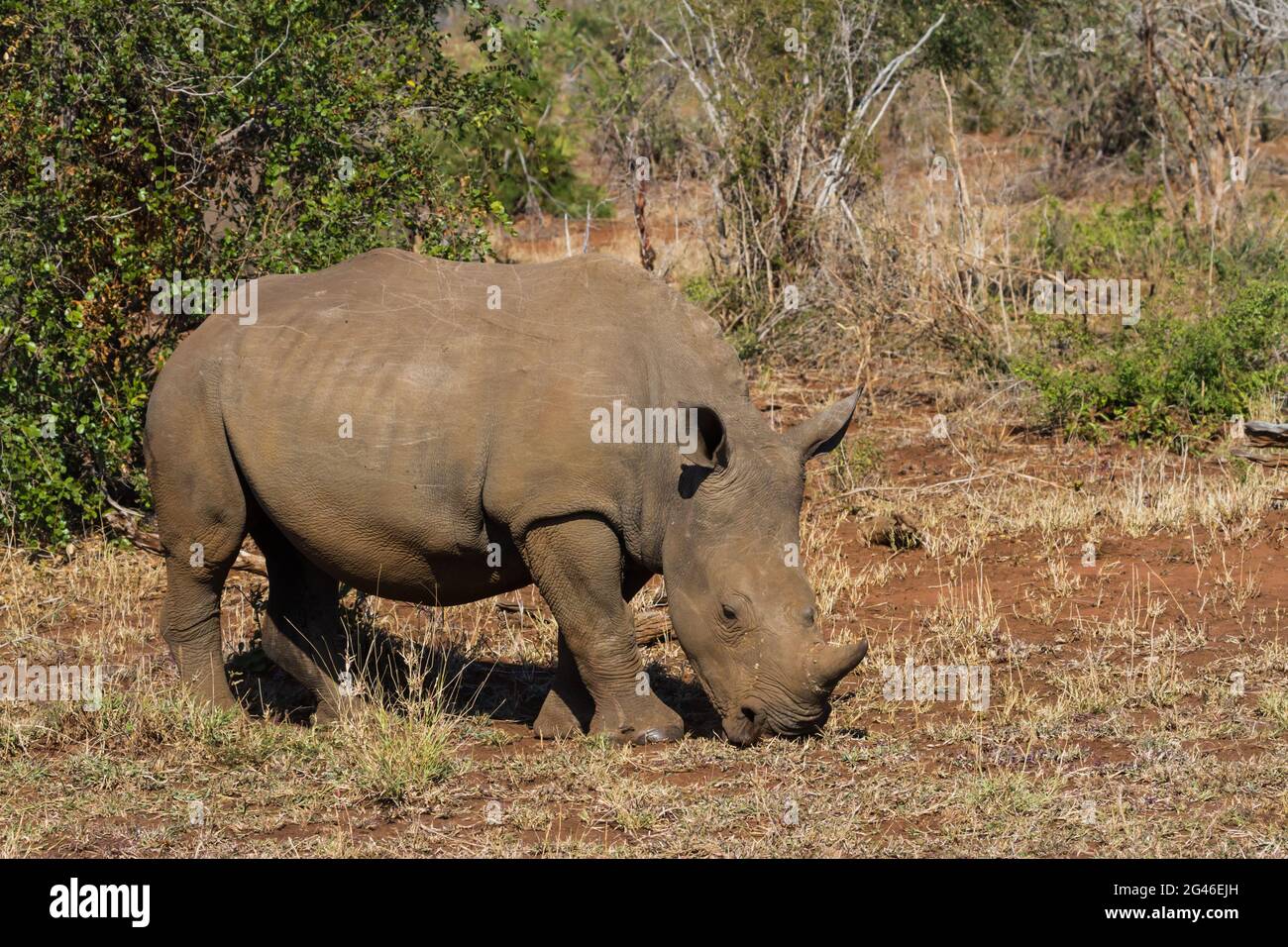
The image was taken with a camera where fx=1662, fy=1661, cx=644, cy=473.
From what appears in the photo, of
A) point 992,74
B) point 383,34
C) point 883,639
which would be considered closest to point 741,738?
point 883,639

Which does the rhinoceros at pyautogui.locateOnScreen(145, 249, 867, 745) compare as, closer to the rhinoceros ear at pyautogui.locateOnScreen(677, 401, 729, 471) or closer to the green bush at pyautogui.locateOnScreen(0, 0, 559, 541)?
the rhinoceros ear at pyautogui.locateOnScreen(677, 401, 729, 471)

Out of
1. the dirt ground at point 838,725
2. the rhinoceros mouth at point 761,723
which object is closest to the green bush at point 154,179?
the dirt ground at point 838,725

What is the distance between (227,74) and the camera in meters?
9.90

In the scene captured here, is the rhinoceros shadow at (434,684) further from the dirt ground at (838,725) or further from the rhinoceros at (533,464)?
the rhinoceros at (533,464)

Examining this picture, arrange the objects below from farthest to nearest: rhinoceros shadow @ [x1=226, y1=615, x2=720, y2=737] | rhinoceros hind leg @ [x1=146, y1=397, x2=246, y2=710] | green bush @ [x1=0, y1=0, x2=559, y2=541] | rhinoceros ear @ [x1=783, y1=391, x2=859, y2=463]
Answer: green bush @ [x1=0, y1=0, x2=559, y2=541] < rhinoceros shadow @ [x1=226, y1=615, x2=720, y2=737] < rhinoceros hind leg @ [x1=146, y1=397, x2=246, y2=710] < rhinoceros ear @ [x1=783, y1=391, x2=859, y2=463]

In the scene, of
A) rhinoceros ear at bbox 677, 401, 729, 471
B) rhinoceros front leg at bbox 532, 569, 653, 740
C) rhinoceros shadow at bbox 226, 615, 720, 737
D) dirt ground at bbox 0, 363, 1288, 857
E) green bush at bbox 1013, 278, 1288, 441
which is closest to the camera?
dirt ground at bbox 0, 363, 1288, 857

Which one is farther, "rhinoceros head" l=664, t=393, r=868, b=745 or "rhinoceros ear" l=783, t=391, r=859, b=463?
"rhinoceros ear" l=783, t=391, r=859, b=463

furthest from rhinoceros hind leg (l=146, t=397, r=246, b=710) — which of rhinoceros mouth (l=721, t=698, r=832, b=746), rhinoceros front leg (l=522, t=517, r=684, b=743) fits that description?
rhinoceros mouth (l=721, t=698, r=832, b=746)

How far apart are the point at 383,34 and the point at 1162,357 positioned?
6.32 metres

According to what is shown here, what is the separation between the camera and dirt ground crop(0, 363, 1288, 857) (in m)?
6.20

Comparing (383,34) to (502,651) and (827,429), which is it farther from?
(827,429)

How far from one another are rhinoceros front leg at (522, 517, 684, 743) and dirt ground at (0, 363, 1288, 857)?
157 millimetres

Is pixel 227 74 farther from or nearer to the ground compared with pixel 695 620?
farther from the ground

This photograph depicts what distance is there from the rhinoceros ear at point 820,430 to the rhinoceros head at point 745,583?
1.7 inches
